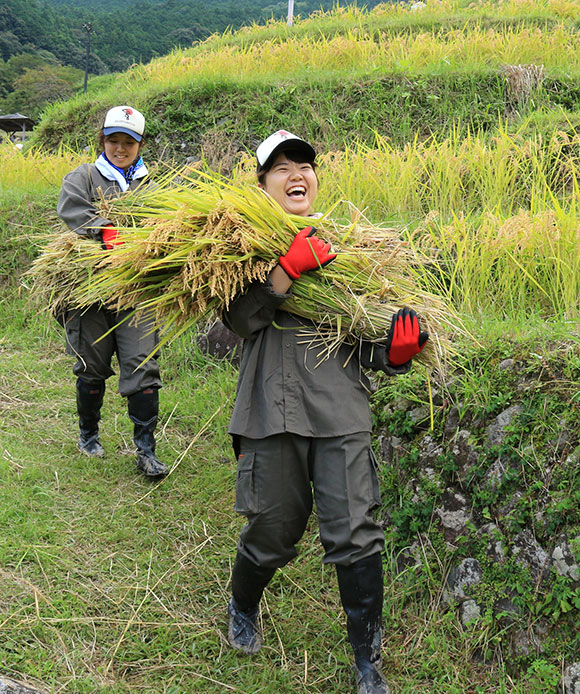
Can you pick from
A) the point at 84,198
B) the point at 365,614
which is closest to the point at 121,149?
the point at 84,198

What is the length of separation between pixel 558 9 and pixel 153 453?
818cm

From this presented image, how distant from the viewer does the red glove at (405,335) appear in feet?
7.04

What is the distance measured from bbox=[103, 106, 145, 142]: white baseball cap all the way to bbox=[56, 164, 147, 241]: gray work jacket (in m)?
0.22

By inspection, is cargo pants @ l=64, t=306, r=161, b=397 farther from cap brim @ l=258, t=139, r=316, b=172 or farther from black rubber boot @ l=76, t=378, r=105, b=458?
cap brim @ l=258, t=139, r=316, b=172

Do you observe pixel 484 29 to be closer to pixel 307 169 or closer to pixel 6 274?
pixel 6 274

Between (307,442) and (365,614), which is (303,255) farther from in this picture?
(365,614)

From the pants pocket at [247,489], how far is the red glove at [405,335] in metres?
0.56

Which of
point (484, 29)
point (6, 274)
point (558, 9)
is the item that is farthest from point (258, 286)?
point (558, 9)

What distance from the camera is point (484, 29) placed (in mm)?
8492

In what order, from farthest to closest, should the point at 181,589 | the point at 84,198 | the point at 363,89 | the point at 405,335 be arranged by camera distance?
the point at 363,89, the point at 84,198, the point at 181,589, the point at 405,335

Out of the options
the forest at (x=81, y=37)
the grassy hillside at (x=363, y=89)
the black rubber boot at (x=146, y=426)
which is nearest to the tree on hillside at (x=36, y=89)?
the forest at (x=81, y=37)

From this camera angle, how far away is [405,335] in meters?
2.14

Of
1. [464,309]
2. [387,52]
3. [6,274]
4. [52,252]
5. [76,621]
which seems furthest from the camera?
[387,52]

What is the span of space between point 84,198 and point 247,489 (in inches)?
74.6
